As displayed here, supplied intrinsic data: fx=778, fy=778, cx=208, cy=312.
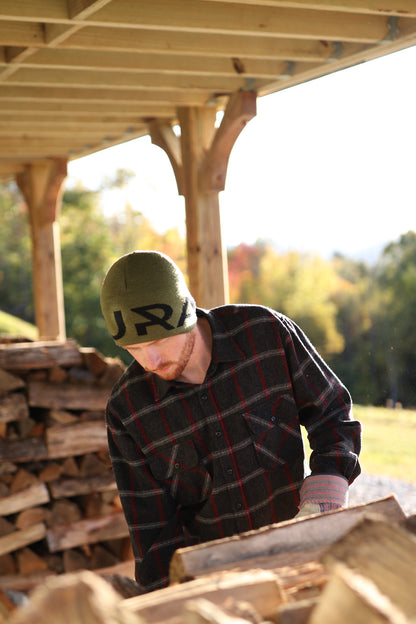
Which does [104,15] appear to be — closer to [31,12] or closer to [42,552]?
[31,12]

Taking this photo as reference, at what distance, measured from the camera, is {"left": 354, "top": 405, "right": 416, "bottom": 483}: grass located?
10.6 meters

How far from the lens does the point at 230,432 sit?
7.57ft

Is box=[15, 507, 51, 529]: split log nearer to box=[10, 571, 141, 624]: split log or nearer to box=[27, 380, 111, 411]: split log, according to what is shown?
box=[27, 380, 111, 411]: split log

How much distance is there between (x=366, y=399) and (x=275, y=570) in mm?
17423

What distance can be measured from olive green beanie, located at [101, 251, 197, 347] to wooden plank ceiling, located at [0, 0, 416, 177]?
4.39 ft

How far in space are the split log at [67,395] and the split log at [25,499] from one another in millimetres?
499

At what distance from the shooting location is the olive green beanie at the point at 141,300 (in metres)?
2.02

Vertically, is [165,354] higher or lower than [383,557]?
higher

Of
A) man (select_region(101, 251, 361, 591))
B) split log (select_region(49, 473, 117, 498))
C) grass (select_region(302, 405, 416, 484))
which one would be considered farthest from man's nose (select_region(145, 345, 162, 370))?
grass (select_region(302, 405, 416, 484))

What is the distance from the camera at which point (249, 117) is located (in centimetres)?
439

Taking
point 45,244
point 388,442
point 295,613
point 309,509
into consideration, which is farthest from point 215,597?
point 388,442

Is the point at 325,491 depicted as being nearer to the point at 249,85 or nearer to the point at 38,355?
the point at 249,85

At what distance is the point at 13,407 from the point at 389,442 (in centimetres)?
1007

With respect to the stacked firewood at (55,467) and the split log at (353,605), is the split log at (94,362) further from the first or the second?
the split log at (353,605)
